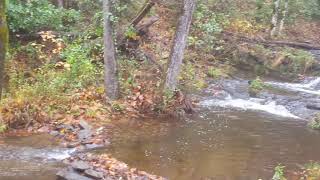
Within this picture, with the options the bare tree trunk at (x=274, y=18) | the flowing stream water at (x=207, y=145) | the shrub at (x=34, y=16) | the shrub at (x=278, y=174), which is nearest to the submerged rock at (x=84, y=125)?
the flowing stream water at (x=207, y=145)

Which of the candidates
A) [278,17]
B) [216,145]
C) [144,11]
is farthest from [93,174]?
[278,17]

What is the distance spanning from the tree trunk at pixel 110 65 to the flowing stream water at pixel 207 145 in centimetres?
121

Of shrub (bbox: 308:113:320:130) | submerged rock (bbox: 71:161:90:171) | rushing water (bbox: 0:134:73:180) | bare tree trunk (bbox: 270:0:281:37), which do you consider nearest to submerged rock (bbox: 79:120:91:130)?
rushing water (bbox: 0:134:73:180)

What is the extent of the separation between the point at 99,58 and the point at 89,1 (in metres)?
4.07

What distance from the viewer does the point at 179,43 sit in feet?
41.9

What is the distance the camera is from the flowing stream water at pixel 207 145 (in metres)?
8.52

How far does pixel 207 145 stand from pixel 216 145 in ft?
0.67

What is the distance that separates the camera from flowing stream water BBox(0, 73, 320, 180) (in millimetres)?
8516

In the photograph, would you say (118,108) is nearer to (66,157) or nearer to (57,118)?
(57,118)

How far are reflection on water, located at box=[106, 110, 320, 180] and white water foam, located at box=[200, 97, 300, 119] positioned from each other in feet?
3.20

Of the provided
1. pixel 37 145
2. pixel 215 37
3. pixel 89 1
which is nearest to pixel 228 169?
pixel 37 145

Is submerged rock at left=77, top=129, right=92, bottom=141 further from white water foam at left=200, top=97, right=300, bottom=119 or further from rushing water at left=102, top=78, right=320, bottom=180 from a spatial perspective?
white water foam at left=200, top=97, right=300, bottom=119

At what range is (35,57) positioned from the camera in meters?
14.3

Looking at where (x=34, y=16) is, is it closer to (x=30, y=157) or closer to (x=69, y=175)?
(x=30, y=157)
